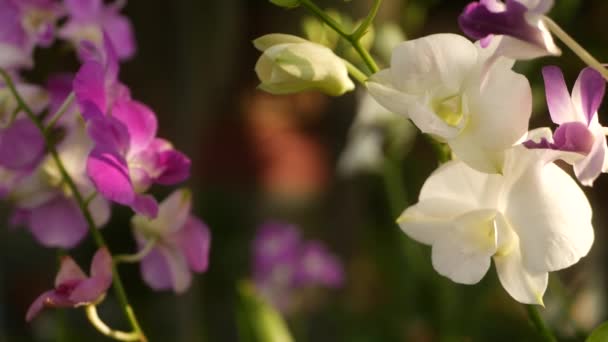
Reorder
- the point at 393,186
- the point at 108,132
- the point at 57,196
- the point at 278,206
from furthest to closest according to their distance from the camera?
the point at 278,206
the point at 393,186
the point at 57,196
the point at 108,132

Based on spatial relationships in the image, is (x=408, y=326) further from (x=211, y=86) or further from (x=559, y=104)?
(x=559, y=104)

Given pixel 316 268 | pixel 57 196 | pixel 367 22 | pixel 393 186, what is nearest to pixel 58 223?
pixel 57 196

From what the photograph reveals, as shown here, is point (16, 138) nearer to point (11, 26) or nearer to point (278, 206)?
point (11, 26)

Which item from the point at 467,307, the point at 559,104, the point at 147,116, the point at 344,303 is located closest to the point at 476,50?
the point at 559,104

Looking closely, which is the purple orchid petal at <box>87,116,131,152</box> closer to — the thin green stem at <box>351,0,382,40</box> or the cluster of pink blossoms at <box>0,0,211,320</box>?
the cluster of pink blossoms at <box>0,0,211,320</box>

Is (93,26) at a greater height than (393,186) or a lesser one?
greater

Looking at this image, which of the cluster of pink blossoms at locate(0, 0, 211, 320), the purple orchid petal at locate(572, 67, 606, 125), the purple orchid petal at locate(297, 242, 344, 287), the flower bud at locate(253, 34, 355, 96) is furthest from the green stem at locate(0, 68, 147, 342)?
the purple orchid petal at locate(297, 242, 344, 287)
